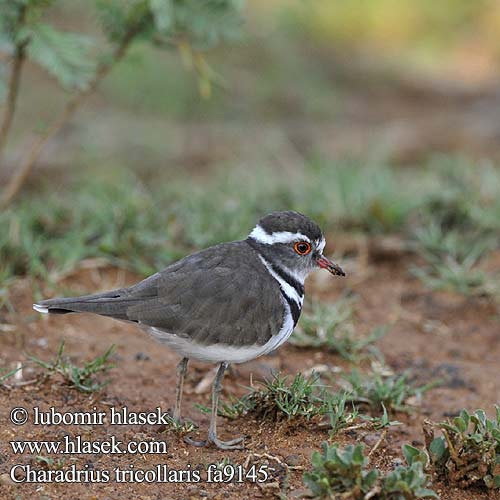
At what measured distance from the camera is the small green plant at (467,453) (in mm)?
3846

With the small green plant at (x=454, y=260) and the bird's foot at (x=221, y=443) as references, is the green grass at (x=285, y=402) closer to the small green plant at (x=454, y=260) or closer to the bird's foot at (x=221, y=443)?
the bird's foot at (x=221, y=443)

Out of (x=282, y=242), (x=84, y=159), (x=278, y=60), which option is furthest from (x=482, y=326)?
(x=278, y=60)

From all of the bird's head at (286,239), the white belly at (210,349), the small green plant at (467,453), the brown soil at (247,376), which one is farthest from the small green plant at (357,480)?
the bird's head at (286,239)

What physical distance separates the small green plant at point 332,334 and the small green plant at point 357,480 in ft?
6.30

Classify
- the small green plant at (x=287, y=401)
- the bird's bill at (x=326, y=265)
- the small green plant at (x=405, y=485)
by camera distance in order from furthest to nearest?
the bird's bill at (x=326, y=265)
the small green plant at (x=287, y=401)
the small green plant at (x=405, y=485)

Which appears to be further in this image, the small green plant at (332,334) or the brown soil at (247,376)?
the small green plant at (332,334)

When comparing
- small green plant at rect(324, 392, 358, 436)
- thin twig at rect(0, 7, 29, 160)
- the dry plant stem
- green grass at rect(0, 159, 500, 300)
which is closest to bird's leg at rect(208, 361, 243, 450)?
small green plant at rect(324, 392, 358, 436)

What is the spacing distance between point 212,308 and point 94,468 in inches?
38.0

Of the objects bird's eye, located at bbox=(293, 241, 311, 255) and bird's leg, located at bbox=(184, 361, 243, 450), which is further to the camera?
bird's eye, located at bbox=(293, 241, 311, 255)

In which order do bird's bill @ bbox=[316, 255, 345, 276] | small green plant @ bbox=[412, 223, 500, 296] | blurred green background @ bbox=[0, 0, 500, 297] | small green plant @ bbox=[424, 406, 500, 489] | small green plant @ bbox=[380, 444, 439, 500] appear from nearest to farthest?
small green plant @ bbox=[380, 444, 439, 500], small green plant @ bbox=[424, 406, 500, 489], bird's bill @ bbox=[316, 255, 345, 276], small green plant @ bbox=[412, 223, 500, 296], blurred green background @ bbox=[0, 0, 500, 297]

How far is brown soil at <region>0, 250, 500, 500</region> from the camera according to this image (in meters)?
3.93

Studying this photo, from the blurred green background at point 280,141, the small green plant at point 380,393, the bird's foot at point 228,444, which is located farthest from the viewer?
the blurred green background at point 280,141

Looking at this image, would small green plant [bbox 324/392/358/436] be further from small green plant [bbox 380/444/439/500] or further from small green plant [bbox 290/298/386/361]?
small green plant [bbox 290/298/386/361]

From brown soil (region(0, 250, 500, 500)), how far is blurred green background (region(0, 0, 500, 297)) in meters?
0.28
